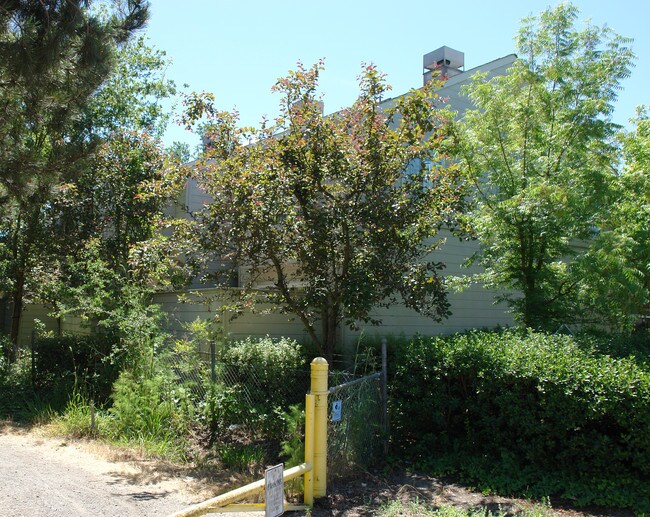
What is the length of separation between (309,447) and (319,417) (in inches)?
10.9

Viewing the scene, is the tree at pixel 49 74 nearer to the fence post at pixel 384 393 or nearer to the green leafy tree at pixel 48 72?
the green leafy tree at pixel 48 72

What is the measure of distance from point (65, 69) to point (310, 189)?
3296 mm

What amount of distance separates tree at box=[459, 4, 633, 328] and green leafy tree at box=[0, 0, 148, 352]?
558 cm

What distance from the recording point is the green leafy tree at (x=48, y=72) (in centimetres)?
631

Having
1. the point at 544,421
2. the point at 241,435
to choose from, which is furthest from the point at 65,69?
the point at 544,421

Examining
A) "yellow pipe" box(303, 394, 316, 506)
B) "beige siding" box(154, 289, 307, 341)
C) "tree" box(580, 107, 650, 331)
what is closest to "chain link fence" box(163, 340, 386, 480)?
"yellow pipe" box(303, 394, 316, 506)

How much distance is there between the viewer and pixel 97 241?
1209cm

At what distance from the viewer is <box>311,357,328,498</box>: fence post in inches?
202

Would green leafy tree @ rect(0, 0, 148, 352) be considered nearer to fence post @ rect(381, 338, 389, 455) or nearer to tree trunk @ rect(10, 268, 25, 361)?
fence post @ rect(381, 338, 389, 455)

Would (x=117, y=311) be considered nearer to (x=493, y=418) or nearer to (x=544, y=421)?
(x=493, y=418)

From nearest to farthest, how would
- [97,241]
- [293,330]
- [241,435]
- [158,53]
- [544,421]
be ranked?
[544,421], [241,435], [293,330], [97,241], [158,53]

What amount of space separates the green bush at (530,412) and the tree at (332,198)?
3.61 feet

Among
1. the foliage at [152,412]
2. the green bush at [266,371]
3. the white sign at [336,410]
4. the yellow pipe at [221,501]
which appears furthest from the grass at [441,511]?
the foliage at [152,412]

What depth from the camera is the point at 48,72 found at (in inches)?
259
